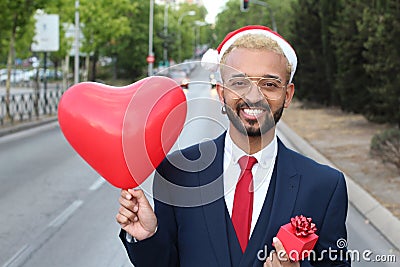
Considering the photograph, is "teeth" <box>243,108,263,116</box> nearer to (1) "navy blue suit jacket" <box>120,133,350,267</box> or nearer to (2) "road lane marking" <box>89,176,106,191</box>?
(1) "navy blue suit jacket" <box>120,133,350,267</box>

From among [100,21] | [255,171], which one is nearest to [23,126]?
[100,21]

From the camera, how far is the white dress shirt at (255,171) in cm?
230

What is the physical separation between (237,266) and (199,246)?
14 cm

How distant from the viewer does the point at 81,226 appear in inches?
335

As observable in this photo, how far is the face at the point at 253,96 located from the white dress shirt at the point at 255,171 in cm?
9

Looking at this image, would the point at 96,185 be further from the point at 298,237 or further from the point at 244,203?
the point at 298,237

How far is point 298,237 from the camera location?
2100 millimetres

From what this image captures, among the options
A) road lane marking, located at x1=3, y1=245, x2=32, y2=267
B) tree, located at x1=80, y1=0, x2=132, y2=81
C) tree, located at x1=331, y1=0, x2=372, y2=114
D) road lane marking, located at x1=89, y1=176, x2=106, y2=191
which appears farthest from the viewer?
tree, located at x1=80, y1=0, x2=132, y2=81

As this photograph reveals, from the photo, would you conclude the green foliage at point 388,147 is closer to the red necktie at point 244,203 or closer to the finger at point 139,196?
the red necktie at point 244,203

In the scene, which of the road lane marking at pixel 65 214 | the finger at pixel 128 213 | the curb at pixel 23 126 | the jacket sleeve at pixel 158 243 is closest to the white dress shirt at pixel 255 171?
the jacket sleeve at pixel 158 243

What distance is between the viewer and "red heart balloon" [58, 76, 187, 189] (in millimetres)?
2230

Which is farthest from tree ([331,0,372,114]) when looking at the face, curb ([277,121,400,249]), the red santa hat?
the face

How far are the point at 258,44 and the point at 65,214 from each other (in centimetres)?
729

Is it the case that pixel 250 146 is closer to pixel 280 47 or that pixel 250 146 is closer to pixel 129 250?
pixel 280 47
